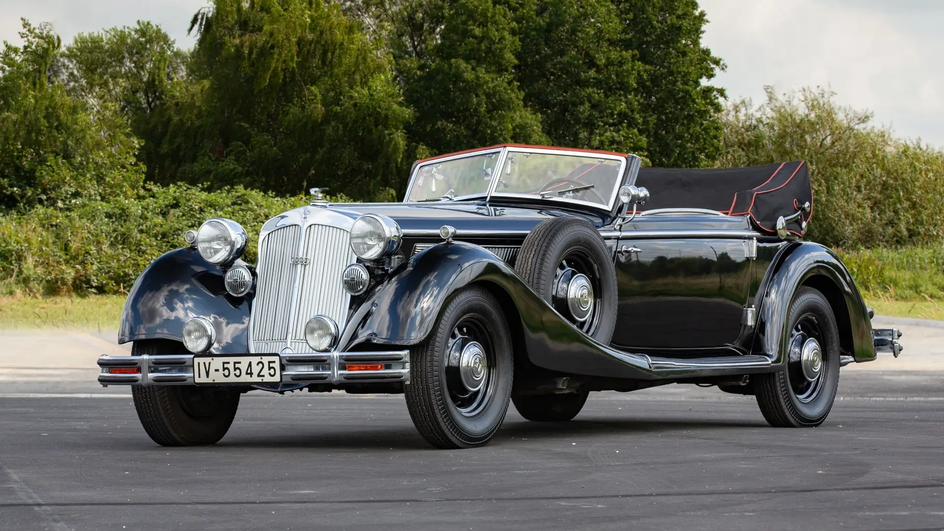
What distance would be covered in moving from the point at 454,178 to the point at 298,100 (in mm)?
31349

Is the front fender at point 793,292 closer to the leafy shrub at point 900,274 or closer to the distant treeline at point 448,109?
the leafy shrub at point 900,274

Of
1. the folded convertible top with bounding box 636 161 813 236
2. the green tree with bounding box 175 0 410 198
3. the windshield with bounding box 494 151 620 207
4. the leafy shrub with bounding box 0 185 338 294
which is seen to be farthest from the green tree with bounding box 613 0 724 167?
the windshield with bounding box 494 151 620 207

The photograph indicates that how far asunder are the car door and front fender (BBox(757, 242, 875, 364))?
0.64 feet

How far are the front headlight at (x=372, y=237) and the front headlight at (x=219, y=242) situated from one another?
91cm

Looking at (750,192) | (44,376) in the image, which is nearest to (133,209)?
(44,376)

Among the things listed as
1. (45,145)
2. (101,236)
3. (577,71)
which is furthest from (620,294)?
(577,71)

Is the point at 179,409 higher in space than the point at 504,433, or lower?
higher

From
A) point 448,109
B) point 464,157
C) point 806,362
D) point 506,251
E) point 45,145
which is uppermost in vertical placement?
point 448,109

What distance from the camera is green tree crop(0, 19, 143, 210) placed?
24500 millimetres

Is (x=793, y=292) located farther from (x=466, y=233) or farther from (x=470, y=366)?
(x=470, y=366)

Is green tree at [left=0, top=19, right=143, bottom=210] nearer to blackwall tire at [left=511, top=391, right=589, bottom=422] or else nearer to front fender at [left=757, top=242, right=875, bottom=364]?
blackwall tire at [left=511, top=391, right=589, bottom=422]

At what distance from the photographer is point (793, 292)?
28.0 ft

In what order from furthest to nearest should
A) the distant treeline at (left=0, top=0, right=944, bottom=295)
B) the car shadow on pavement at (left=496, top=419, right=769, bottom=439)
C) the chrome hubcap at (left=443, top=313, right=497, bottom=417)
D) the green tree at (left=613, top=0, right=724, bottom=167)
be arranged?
1. the green tree at (left=613, top=0, right=724, bottom=167)
2. the distant treeline at (left=0, top=0, right=944, bottom=295)
3. the car shadow on pavement at (left=496, top=419, right=769, bottom=439)
4. the chrome hubcap at (left=443, top=313, right=497, bottom=417)

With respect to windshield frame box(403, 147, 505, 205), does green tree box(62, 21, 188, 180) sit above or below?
above
